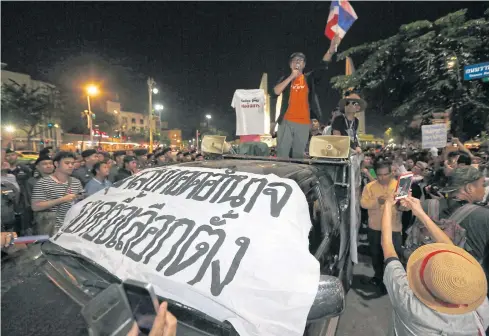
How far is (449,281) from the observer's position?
1.27 m

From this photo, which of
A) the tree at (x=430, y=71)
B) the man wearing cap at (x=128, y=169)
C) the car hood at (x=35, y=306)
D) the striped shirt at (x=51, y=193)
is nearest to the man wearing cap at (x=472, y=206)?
the car hood at (x=35, y=306)

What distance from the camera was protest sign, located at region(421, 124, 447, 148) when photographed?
6676 mm

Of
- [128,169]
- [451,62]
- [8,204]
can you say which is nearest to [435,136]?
[451,62]

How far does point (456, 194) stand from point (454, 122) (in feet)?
37.3

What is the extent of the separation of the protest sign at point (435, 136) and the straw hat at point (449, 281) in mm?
6412

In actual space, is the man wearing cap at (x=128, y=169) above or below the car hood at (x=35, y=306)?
above

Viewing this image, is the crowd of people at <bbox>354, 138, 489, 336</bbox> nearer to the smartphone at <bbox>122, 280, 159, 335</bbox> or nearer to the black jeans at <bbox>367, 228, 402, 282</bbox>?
the black jeans at <bbox>367, 228, 402, 282</bbox>

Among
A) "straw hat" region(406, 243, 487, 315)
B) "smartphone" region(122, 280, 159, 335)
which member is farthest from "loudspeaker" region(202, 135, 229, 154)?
"smartphone" region(122, 280, 159, 335)

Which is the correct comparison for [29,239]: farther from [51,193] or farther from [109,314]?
[109,314]

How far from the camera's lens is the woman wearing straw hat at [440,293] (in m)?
1.27

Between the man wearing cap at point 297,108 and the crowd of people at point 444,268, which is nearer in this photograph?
the crowd of people at point 444,268

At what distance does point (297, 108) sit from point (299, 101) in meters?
0.12

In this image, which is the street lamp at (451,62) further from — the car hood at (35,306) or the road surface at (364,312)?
the car hood at (35,306)

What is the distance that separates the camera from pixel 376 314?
337 centimetres
